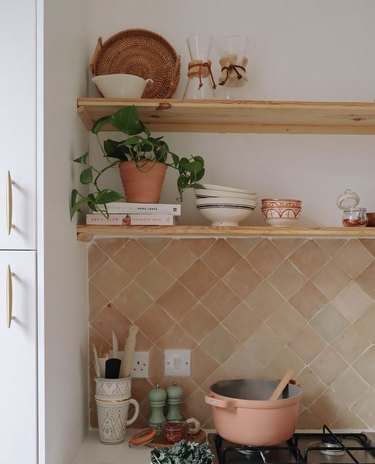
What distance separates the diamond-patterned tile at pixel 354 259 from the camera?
6.80ft

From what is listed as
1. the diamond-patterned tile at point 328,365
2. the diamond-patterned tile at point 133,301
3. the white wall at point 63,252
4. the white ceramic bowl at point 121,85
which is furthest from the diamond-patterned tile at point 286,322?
the white ceramic bowl at point 121,85

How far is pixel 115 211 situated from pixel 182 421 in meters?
0.76

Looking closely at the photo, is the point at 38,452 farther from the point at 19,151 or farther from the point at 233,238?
the point at 233,238

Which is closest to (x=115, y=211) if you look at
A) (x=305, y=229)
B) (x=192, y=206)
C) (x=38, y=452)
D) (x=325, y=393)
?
(x=192, y=206)

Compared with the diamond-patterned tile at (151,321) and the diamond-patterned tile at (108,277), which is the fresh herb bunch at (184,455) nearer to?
the diamond-patterned tile at (151,321)

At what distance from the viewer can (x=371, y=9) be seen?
2107 millimetres

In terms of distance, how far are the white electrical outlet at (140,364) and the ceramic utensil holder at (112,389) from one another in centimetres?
15

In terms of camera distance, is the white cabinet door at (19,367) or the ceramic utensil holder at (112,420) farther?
the ceramic utensil holder at (112,420)

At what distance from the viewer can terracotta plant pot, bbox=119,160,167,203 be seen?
1842mm

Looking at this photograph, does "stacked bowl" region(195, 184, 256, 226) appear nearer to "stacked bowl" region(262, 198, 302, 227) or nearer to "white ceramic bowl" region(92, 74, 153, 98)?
"stacked bowl" region(262, 198, 302, 227)

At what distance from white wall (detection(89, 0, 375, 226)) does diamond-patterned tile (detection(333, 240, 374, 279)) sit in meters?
0.10

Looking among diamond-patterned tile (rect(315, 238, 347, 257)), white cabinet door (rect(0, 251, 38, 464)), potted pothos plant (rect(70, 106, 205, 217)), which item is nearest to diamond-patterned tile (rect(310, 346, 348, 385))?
Result: diamond-patterned tile (rect(315, 238, 347, 257))

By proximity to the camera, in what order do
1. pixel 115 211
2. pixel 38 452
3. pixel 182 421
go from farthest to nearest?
1. pixel 182 421
2. pixel 115 211
3. pixel 38 452

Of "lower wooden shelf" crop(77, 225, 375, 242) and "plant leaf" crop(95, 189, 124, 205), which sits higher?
"plant leaf" crop(95, 189, 124, 205)
